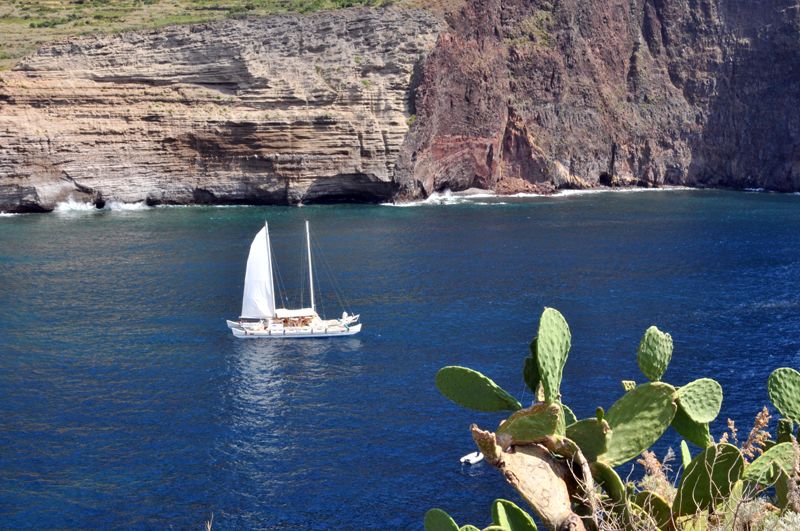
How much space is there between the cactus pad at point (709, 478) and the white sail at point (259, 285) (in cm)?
4784

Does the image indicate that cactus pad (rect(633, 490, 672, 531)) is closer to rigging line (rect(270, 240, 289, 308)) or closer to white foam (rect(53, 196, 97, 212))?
rigging line (rect(270, 240, 289, 308))

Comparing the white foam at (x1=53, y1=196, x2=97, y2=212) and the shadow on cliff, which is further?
the shadow on cliff

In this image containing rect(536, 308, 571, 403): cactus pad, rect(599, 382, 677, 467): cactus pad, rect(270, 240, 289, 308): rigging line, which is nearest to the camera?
rect(536, 308, 571, 403): cactus pad

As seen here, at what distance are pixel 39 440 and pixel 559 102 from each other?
116110 millimetres

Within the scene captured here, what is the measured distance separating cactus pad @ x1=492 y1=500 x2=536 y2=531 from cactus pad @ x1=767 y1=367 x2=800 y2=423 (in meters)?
4.13

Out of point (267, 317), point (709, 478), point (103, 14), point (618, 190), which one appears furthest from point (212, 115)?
point (709, 478)

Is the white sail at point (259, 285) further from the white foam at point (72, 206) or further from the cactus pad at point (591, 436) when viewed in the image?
the white foam at point (72, 206)

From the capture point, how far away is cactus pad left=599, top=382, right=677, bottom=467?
12.3m

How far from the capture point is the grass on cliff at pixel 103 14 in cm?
12767

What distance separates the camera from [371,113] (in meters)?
123

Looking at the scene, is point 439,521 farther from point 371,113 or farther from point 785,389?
point 371,113

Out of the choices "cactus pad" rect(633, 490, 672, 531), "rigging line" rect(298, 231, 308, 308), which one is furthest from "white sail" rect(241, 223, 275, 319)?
"cactus pad" rect(633, 490, 672, 531)

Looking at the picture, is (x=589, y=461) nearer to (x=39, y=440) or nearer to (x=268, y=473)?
(x=268, y=473)

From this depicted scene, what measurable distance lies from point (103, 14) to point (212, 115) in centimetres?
3484
